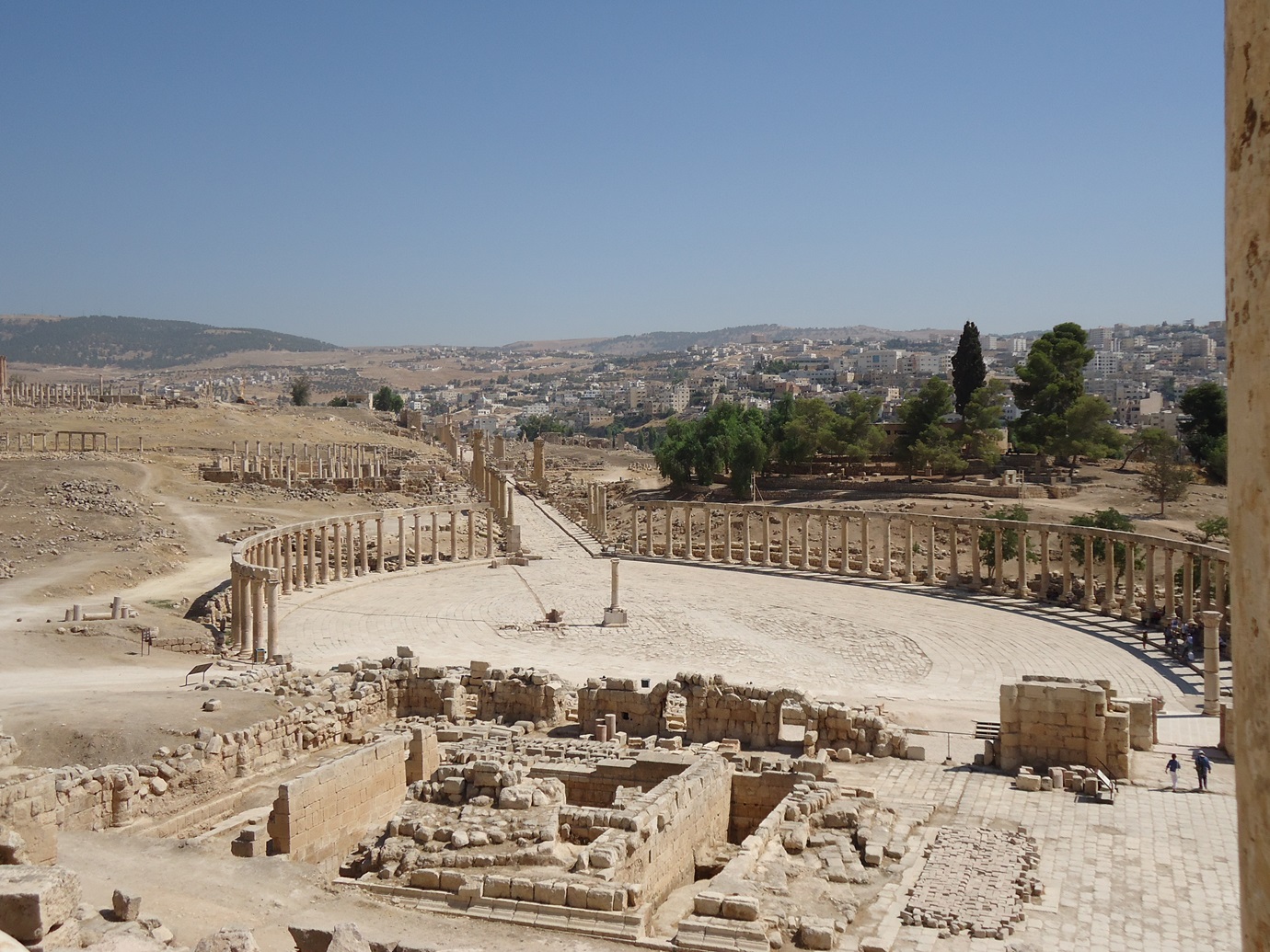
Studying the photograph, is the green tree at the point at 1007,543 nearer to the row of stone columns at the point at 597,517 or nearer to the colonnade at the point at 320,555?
the row of stone columns at the point at 597,517

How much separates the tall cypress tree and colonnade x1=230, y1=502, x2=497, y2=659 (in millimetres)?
30140

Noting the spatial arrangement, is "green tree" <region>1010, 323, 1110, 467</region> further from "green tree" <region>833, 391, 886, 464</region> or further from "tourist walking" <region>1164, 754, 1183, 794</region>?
"tourist walking" <region>1164, 754, 1183, 794</region>

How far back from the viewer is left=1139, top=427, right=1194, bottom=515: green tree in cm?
5697

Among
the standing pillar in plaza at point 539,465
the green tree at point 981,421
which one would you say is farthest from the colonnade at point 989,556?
the standing pillar in plaza at point 539,465

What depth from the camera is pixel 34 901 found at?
9.52m

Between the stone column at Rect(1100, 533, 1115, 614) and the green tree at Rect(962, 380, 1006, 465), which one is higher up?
the green tree at Rect(962, 380, 1006, 465)

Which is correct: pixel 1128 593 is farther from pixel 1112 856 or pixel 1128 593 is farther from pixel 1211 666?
pixel 1112 856

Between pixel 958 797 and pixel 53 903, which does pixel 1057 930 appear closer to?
pixel 958 797

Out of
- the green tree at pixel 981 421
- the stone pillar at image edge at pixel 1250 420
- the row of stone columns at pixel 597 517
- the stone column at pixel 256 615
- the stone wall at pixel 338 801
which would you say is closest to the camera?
the stone pillar at image edge at pixel 1250 420

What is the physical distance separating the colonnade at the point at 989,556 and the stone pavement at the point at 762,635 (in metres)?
1.61

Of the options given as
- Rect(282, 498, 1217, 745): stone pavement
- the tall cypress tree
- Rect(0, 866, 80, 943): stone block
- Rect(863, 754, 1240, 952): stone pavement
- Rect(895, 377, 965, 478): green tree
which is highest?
the tall cypress tree

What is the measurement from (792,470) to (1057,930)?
5866cm

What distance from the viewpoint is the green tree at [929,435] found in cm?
6519

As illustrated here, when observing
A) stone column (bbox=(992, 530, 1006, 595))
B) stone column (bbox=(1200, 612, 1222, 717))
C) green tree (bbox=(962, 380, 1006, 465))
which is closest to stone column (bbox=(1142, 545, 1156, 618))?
stone column (bbox=(992, 530, 1006, 595))
